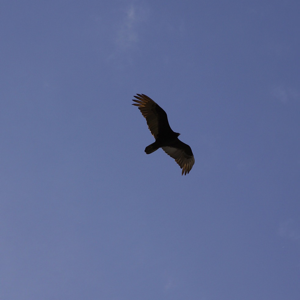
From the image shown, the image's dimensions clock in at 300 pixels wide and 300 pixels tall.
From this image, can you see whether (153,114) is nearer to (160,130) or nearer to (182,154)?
(160,130)

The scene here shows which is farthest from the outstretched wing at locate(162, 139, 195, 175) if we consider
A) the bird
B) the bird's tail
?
the bird's tail

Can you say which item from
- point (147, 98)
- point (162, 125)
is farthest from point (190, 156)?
point (147, 98)

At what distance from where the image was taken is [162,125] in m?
17.3

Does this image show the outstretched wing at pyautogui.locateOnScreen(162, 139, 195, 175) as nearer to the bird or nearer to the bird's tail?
the bird

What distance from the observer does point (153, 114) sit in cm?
1720

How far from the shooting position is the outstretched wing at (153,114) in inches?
674

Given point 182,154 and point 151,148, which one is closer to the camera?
point 151,148

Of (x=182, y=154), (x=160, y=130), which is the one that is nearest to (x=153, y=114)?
(x=160, y=130)

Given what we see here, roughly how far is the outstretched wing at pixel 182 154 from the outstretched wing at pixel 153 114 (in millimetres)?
741

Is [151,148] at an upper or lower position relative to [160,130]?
lower

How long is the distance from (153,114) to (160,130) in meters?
0.68

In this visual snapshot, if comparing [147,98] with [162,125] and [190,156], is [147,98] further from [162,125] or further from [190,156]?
[190,156]

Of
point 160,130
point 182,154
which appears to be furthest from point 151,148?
point 182,154

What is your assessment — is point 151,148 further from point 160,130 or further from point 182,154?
point 182,154
